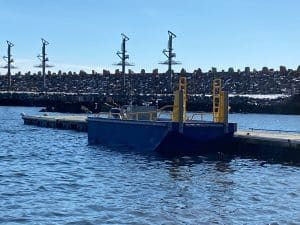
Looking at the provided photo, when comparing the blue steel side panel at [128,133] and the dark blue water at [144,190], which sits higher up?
the blue steel side panel at [128,133]

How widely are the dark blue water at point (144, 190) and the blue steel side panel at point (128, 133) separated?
57.7 inches

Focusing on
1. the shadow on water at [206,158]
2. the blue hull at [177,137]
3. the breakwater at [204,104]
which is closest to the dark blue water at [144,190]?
the shadow on water at [206,158]

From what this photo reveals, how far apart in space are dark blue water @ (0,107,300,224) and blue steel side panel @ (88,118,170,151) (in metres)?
1.47

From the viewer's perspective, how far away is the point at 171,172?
2633 centimetres

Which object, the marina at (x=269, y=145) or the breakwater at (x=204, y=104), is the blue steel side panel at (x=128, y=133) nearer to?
the marina at (x=269, y=145)

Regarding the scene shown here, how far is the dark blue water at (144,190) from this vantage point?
17328mm

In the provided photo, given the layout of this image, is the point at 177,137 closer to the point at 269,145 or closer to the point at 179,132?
the point at 179,132

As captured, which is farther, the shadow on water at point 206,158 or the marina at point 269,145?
the marina at point 269,145

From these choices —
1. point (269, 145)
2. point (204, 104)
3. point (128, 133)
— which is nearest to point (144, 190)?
point (269, 145)

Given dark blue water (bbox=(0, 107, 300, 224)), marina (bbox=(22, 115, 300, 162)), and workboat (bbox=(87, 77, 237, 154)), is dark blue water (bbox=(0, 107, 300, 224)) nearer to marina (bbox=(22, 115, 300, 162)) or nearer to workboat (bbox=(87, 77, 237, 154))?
workboat (bbox=(87, 77, 237, 154))

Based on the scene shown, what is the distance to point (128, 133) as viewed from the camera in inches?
1425

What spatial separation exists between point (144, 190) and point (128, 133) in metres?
14.9

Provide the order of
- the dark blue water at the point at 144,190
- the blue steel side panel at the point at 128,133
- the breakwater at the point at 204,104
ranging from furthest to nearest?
the breakwater at the point at 204,104 → the blue steel side panel at the point at 128,133 → the dark blue water at the point at 144,190

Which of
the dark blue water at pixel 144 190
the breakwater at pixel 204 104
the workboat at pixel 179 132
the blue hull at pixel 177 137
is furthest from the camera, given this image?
the breakwater at pixel 204 104
